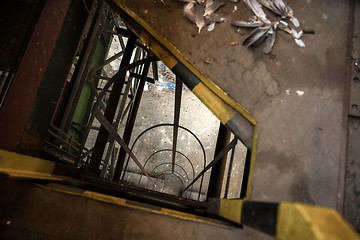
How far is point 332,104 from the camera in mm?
1369

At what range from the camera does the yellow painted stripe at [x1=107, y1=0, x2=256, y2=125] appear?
54.2 inches

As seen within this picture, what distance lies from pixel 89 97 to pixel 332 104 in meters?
5.31

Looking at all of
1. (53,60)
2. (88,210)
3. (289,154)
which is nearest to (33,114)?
(53,60)

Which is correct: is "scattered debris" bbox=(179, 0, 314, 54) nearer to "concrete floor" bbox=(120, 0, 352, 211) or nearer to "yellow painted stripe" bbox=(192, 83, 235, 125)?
"concrete floor" bbox=(120, 0, 352, 211)

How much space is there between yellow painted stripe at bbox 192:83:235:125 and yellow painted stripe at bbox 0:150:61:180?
1.05 metres

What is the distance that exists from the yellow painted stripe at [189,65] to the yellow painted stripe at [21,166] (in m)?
1.07

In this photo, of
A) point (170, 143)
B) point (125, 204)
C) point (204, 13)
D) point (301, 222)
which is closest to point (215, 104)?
point (204, 13)

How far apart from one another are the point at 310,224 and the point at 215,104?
1.02 m

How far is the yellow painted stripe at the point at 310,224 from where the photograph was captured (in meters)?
0.44

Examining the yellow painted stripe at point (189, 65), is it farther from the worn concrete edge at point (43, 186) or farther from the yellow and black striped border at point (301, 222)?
the yellow and black striped border at point (301, 222)

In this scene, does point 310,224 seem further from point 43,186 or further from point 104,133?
point 104,133

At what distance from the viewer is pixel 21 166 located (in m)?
1.38

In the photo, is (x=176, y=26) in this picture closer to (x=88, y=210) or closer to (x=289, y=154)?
(x=289, y=154)

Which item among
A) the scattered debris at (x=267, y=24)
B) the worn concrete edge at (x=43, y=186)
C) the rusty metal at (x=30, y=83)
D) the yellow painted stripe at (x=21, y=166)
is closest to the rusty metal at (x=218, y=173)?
the worn concrete edge at (x=43, y=186)
